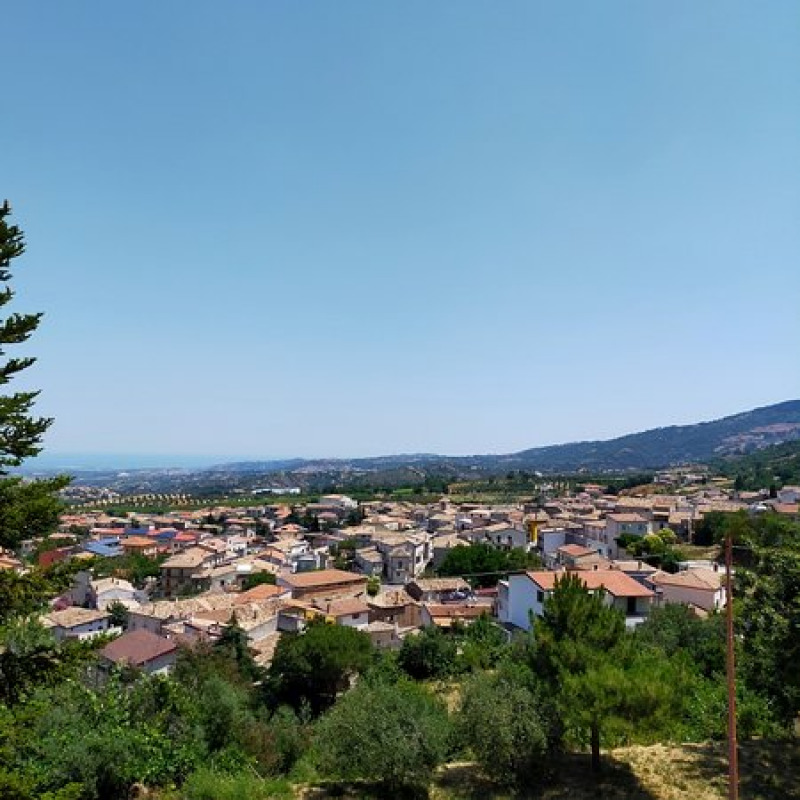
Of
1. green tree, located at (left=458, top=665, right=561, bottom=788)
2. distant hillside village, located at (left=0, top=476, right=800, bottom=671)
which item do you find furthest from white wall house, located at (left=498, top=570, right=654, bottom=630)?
green tree, located at (left=458, top=665, right=561, bottom=788)

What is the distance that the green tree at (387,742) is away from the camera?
14.3 meters

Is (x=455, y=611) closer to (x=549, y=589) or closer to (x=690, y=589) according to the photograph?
(x=549, y=589)

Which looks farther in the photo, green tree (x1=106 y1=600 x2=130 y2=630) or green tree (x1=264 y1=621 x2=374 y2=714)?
green tree (x1=106 y1=600 x2=130 y2=630)

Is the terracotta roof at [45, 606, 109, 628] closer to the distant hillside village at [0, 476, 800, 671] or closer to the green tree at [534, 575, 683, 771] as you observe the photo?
the distant hillside village at [0, 476, 800, 671]

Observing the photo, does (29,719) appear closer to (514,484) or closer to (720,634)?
(720,634)

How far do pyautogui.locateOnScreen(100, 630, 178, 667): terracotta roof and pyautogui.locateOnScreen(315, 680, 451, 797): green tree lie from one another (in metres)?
25.2

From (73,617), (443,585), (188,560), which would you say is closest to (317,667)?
(443,585)

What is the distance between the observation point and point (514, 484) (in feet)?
555

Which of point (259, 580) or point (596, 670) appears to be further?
point (259, 580)

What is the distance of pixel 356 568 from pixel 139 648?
122 ft

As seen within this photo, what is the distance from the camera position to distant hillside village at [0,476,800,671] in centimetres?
4094

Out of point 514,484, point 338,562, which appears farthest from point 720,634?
point 514,484

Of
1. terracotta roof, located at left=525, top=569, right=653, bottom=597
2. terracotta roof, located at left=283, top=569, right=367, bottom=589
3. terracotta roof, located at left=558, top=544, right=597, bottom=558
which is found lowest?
terracotta roof, located at left=283, top=569, right=367, bottom=589

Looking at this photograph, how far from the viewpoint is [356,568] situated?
244 ft
